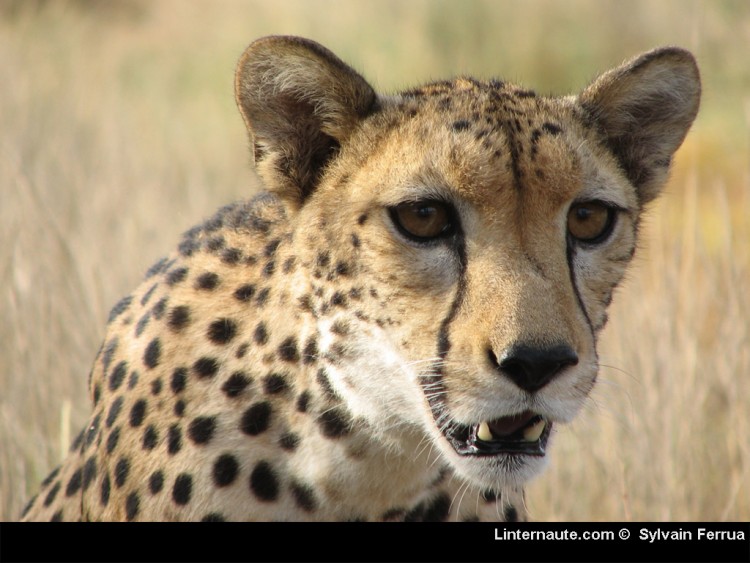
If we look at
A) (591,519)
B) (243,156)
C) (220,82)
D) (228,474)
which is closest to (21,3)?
(220,82)

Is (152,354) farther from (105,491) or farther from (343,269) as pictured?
(343,269)

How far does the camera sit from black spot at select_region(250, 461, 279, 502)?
240 cm

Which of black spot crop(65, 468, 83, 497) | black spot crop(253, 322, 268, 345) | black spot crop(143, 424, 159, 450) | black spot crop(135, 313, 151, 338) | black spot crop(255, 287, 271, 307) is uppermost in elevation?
black spot crop(255, 287, 271, 307)

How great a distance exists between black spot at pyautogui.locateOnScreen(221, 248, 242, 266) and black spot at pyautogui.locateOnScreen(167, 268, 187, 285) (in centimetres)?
11

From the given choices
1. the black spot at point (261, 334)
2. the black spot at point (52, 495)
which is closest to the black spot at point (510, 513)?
the black spot at point (261, 334)

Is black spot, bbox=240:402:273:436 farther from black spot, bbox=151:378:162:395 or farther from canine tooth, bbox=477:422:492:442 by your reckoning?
canine tooth, bbox=477:422:492:442

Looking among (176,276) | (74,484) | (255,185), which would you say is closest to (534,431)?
(176,276)

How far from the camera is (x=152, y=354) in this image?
256 cm

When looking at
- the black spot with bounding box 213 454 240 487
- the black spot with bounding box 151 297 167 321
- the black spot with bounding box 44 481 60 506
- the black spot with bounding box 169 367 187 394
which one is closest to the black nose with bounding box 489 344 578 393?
the black spot with bounding box 213 454 240 487

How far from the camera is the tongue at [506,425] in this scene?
227 cm

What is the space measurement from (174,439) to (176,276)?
428mm

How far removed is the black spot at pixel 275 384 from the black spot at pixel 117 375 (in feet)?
1.29

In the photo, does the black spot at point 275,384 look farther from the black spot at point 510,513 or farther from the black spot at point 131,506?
the black spot at point 510,513

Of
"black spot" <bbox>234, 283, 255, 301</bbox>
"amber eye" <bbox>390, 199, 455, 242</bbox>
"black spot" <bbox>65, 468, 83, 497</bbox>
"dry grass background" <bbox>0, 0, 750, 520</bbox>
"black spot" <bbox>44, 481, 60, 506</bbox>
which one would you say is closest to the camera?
"amber eye" <bbox>390, 199, 455, 242</bbox>
